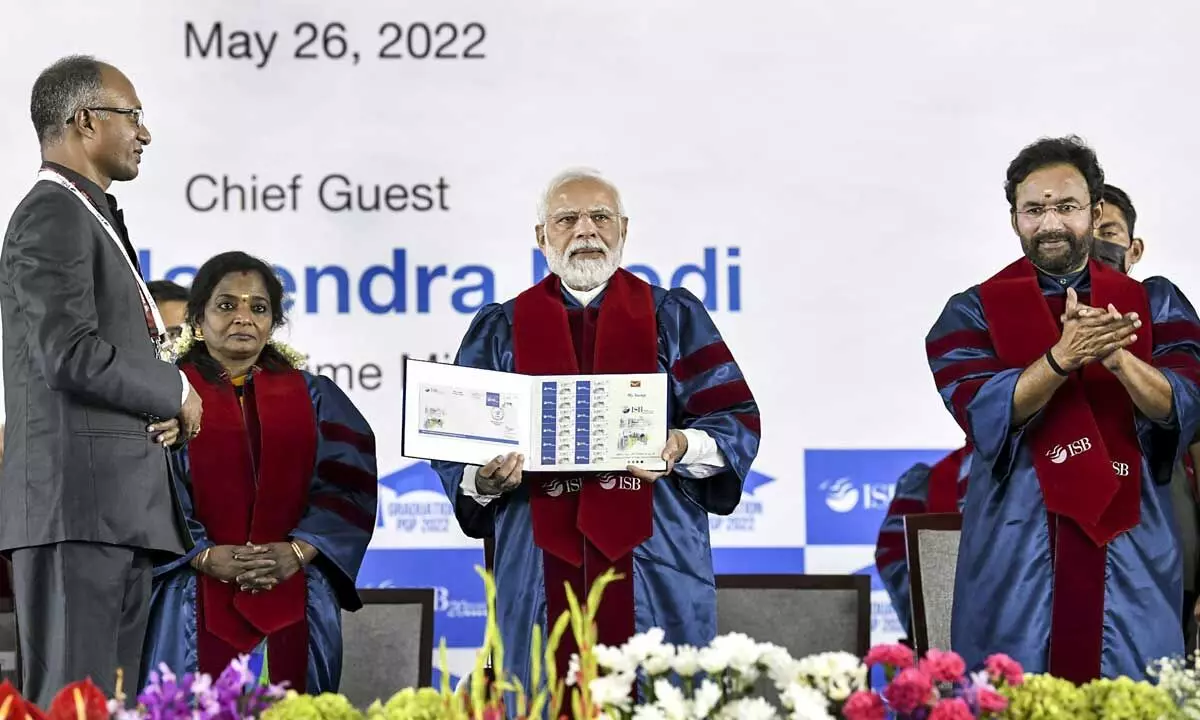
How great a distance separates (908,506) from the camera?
218 inches

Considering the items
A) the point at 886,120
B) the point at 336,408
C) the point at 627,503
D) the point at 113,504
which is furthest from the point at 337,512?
the point at 886,120

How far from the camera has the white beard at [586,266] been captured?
4.21 metres

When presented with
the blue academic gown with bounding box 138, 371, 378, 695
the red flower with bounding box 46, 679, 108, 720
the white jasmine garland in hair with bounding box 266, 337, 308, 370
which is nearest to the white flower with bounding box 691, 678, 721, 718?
the red flower with bounding box 46, 679, 108, 720

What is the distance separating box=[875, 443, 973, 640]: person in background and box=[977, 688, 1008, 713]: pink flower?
11.3 ft

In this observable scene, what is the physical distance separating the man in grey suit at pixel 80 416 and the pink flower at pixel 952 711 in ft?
6.31

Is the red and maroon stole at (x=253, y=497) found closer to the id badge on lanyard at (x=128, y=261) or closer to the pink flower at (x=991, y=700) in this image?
the id badge on lanyard at (x=128, y=261)

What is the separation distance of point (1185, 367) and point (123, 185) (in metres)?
→ 3.83

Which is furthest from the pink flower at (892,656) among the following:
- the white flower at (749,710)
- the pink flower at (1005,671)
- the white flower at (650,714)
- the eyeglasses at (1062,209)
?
the eyeglasses at (1062,209)

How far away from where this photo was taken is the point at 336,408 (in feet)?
15.4

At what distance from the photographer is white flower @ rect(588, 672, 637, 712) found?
1707 mm

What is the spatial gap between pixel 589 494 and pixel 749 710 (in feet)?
7.29

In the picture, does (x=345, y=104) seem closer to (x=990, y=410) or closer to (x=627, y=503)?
(x=627, y=503)

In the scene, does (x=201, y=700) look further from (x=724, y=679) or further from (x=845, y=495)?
(x=845, y=495)

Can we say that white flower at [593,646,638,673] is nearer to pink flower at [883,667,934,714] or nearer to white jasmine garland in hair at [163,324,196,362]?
pink flower at [883,667,934,714]
